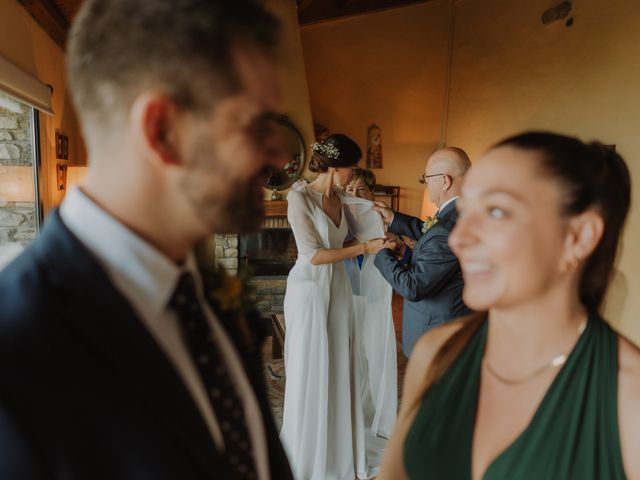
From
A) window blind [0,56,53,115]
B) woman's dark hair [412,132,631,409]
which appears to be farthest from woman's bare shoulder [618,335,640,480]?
window blind [0,56,53,115]

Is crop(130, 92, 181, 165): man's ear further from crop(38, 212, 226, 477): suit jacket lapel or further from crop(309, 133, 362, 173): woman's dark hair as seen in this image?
crop(309, 133, 362, 173): woman's dark hair

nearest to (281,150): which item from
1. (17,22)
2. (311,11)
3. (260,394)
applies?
(260,394)

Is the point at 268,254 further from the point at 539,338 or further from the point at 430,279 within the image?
the point at 539,338

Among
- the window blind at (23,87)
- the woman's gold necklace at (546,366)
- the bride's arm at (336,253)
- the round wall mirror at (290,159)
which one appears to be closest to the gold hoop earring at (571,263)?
the woman's gold necklace at (546,366)

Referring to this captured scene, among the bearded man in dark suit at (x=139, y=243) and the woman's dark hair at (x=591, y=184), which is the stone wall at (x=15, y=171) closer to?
the bearded man in dark suit at (x=139, y=243)

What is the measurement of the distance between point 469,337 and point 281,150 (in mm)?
812

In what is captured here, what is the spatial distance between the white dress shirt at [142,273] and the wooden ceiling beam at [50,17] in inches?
142

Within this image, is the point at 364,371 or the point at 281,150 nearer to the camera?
the point at 281,150

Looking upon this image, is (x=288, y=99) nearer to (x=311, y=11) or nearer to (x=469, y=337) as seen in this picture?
(x=311, y=11)

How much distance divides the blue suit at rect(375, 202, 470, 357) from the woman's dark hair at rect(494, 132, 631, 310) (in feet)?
3.36

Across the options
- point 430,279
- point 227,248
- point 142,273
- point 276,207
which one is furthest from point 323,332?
point 276,207

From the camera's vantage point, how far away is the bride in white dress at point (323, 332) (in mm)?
2402

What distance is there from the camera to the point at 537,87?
446 cm

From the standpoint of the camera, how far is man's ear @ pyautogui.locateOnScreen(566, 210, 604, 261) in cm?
94
